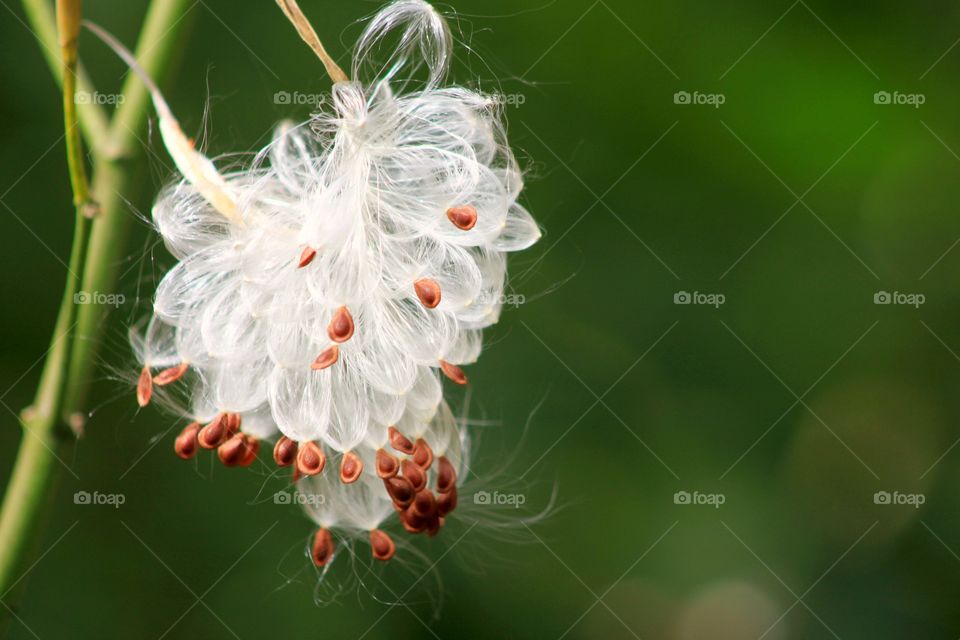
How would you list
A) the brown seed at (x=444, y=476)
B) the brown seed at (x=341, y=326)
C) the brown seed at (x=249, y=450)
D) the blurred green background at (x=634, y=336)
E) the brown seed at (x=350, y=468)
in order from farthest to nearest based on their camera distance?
the blurred green background at (x=634, y=336) → the brown seed at (x=444, y=476) → the brown seed at (x=249, y=450) → the brown seed at (x=350, y=468) → the brown seed at (x=341, y=326)

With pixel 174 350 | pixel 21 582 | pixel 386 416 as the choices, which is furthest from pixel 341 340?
pixel 21 582

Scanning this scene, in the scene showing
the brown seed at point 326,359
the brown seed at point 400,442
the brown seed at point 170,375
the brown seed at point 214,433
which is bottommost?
the brown seed at point 214,433

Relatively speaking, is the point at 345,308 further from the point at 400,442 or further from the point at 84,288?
the point at 84,288

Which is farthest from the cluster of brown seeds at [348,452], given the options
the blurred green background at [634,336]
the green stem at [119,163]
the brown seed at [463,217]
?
the blurred green background at [634,336]

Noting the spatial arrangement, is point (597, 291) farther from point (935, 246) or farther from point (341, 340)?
point (341, 340)

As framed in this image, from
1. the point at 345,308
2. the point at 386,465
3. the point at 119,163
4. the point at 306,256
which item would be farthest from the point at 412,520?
the point at 119,163

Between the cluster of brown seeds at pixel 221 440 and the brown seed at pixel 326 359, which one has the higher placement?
the brown seed at pixel 326 359

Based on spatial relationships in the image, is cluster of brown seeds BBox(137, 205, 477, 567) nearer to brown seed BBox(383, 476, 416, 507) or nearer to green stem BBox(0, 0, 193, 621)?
brown seed BBox(383, 476, 416, 507)

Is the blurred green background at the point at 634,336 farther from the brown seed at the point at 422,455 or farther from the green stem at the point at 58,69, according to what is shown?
the brown seed at the point at 422,455

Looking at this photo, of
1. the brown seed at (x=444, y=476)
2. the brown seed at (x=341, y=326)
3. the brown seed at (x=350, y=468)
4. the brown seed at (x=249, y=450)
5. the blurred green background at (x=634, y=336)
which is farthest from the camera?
the blurred green background at (x=634, y=336)
